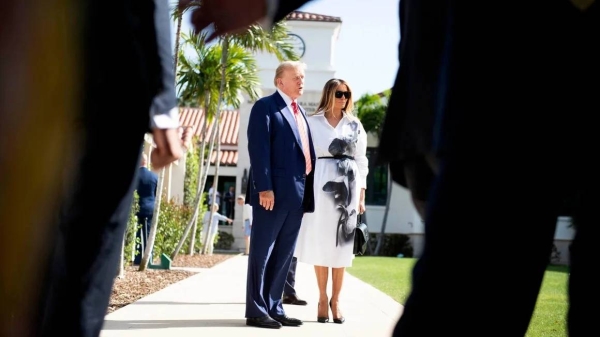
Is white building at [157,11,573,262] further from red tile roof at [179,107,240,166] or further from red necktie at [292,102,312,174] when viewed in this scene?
red necktie at [292,102,312,174]

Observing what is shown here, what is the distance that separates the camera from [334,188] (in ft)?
21.9

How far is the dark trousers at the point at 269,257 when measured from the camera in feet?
19.8

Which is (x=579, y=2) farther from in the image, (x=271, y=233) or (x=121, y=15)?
(x=271, y=233)

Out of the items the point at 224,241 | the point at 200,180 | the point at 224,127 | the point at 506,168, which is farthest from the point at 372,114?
the point at 506,168

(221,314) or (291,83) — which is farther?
(221,314)

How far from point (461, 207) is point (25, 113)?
1.10m

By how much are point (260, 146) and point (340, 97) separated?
94 cm

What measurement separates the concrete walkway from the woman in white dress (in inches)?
19.0

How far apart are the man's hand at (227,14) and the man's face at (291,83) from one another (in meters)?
4.26

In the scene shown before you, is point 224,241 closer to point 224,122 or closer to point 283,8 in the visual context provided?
point 224,122

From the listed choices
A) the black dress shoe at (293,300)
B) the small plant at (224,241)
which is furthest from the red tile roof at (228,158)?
the black dress shoe at (293,300)

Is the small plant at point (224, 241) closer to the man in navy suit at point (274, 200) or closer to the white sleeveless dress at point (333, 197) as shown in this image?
the white sleeveless dress at point (333, 197)

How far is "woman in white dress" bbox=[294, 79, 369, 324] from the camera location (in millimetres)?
6648

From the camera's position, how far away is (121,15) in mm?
2203
